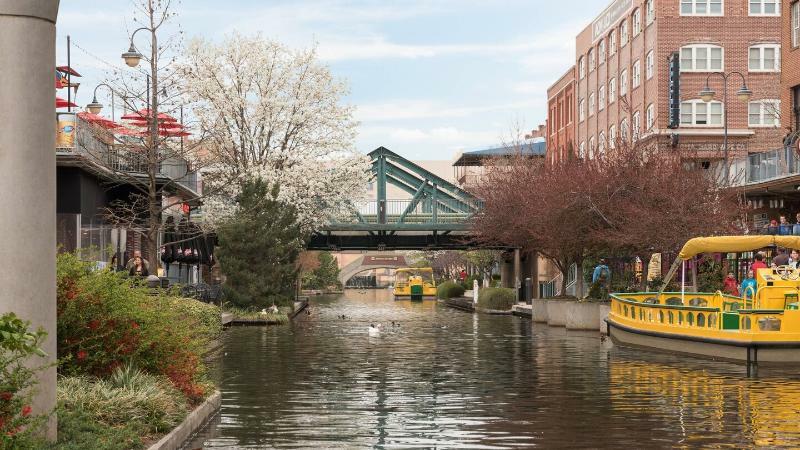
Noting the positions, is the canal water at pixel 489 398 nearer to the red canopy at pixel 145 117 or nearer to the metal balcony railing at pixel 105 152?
the red canopy at pixel 145 117

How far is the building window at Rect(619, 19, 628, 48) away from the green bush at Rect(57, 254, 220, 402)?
62.2 metres

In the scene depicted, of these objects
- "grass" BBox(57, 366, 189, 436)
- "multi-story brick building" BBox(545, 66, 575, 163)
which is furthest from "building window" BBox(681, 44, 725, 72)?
"grass" BBox(57, 366, 189, 436)

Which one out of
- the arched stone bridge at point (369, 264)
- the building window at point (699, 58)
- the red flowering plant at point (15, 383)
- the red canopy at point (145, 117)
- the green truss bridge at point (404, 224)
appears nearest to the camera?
the red flowering plant at point (15, 383)

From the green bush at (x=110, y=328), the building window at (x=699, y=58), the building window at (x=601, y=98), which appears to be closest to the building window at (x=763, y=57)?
the building window at (x=699, y=58)

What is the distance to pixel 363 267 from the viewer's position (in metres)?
173

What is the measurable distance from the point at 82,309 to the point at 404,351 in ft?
62.6

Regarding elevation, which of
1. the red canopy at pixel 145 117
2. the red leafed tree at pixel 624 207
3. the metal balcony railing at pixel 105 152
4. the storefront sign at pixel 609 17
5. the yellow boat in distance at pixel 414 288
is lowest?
the yellow boat in distance at pixel 414 288

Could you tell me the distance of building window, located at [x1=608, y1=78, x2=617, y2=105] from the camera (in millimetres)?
79062

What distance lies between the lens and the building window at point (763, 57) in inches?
2746

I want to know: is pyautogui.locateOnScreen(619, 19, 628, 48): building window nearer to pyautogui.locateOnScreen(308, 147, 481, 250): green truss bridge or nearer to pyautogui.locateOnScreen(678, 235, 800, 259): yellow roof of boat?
pyautogui.locateOnScreen(308, 147, 481, 250): green truss bridge

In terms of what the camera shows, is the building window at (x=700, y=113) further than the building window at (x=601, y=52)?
No

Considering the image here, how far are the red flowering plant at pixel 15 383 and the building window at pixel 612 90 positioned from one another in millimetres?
70855

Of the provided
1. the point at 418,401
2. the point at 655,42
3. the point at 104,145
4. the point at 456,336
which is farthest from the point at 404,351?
the point at 655,42

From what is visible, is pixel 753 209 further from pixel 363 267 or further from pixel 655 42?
pixel 363 267
